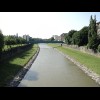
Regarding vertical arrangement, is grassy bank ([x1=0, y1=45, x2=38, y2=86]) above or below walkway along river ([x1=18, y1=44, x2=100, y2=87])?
above

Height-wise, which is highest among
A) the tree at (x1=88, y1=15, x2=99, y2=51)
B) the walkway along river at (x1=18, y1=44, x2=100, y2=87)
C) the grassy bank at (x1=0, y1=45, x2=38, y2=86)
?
the tree at (x1=88, y1=15, x2=99, y2=51)

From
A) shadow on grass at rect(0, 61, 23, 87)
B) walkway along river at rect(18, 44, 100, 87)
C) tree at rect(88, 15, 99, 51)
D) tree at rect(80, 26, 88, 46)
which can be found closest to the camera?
shadow on grass at rect(0, 61, 23, 87)

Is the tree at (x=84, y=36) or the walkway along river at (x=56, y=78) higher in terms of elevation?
the tree at (x=84, y=36)

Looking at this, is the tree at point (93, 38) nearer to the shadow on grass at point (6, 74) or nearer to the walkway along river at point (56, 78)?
the walkway along river at point (56, 78)

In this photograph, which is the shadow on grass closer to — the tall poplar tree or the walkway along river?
the walkway along river

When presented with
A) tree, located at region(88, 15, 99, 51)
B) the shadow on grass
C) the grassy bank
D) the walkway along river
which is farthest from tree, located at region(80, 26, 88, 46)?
the shadow on grass

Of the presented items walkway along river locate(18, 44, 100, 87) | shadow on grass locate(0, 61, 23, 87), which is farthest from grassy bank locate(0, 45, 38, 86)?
walkway along river locate(18, 44, 100, 87)

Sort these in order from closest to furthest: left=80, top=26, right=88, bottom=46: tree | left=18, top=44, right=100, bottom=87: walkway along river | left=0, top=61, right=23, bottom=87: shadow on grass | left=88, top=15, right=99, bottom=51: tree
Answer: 1. left=0, top=61, right=23, bottom=87: shadow on grass
2. left=18, top=44, right=100, bottom=87: walkway along river
3. left=88, top=15, right=99, bottom=51: tree
4. left=80, top=26, right=88, bottom=46: tree

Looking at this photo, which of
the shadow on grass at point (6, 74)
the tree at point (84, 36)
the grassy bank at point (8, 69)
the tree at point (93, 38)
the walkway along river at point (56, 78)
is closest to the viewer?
the shadow on grass at point (6, 74)

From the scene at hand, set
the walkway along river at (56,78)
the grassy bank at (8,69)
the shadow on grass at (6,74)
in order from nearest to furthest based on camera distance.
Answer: the shadow on grass at (6,74) → the grassy bank at (8,69) → the walkway along river at (56,78)

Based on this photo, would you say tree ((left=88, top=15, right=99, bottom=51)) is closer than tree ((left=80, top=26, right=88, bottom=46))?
Yes

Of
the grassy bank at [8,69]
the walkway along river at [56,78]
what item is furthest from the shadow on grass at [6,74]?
the walkway along river at [56,78]
